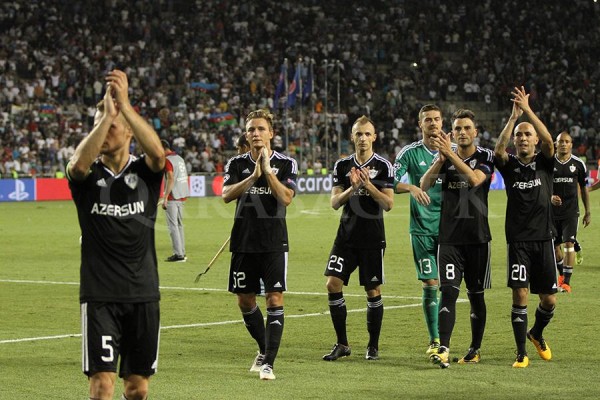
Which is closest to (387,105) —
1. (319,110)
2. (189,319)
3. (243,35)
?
(319,110)

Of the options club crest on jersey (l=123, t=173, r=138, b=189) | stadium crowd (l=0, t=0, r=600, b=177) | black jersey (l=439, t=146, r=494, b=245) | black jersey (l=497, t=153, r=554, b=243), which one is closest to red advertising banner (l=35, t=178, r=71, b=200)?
stadium crowd (l=0, t=0, r=600, b=177)

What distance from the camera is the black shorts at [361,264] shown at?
35.8 ft

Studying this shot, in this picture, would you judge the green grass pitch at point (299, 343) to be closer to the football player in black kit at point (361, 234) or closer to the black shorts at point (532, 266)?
the football player in black kit at point (361, 234)

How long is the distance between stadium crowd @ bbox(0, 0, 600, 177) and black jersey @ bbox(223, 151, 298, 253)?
32986 millimetres

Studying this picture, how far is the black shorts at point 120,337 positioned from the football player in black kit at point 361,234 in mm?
4240

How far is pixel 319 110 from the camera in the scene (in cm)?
5225

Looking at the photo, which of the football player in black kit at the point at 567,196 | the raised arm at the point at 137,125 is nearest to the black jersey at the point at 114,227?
the raised arm at the point at 137,125

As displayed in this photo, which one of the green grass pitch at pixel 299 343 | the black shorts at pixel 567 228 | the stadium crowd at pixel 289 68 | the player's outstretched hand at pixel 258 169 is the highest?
the stadium crowd at pixel 289 68

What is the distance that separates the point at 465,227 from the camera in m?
10.6

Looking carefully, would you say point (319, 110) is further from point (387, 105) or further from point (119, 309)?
point (119, 309)

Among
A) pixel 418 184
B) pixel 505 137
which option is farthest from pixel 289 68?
pixel 505 137

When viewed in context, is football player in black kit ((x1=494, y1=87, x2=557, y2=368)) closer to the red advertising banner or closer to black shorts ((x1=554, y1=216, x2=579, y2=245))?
black shorts ((x1=554, y1=216, x2=579, y2=245))

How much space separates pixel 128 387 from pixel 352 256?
451cm

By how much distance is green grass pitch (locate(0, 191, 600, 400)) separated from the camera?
30.2ft
